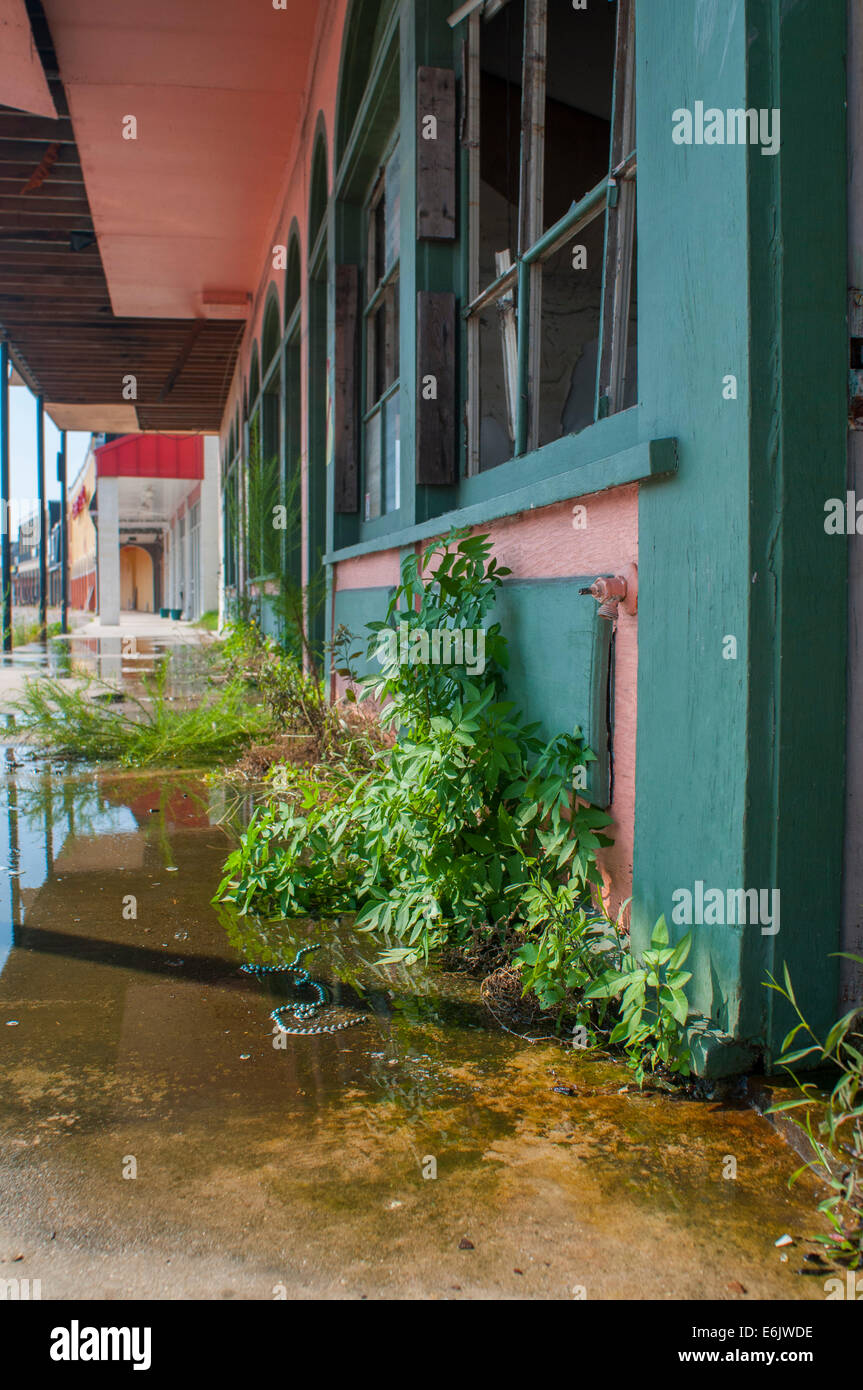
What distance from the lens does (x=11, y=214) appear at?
967 centimetres

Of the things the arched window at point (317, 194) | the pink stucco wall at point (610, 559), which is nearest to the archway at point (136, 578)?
the arched window at point (317, 194)

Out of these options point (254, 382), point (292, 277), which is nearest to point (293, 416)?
point (292, 277)

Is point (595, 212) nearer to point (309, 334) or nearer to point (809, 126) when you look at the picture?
point (809, 126)

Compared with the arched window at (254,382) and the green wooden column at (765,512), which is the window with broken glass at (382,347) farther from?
the arched window at (254,382)

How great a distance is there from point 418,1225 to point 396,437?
3.96 m

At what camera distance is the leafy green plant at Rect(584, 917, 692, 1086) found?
1.74m

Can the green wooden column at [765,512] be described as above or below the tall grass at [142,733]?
above

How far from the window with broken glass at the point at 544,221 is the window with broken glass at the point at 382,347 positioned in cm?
73

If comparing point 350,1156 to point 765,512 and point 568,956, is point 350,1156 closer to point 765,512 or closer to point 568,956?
point 568,956

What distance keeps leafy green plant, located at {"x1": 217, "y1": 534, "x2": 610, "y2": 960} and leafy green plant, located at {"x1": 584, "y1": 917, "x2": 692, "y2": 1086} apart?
0.90ft

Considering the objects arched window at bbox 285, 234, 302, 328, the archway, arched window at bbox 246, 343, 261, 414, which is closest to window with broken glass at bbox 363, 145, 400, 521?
arched window at bbox 285, 234, 302, 328

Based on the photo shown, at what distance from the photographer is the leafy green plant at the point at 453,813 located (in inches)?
86.5

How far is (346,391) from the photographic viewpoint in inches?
218

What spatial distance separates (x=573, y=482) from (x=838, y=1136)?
136cm
